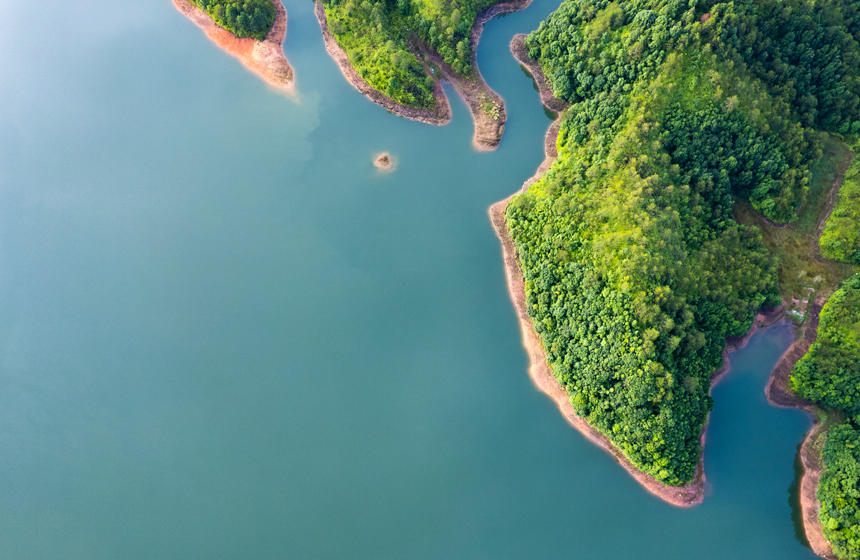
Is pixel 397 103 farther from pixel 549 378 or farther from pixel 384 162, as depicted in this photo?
pixel 549 378

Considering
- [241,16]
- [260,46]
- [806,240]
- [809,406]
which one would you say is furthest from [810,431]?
[241,16]

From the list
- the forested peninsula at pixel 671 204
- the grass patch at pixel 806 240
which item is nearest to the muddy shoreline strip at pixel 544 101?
the forested peninsula at pixel 671 204

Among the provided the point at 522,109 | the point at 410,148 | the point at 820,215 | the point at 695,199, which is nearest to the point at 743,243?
the point at 695,199

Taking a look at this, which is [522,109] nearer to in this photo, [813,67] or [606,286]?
[606,286]

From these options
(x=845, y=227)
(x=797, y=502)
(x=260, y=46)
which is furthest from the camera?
(x=260, y=46)

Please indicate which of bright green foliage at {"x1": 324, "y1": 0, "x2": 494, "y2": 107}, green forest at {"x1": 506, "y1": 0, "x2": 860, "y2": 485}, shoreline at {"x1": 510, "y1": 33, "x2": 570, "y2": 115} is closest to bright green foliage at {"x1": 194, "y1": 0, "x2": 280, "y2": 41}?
bright green foliage at {"x1": 324, "y1": 0, "x2": 494, "y2": 107}
